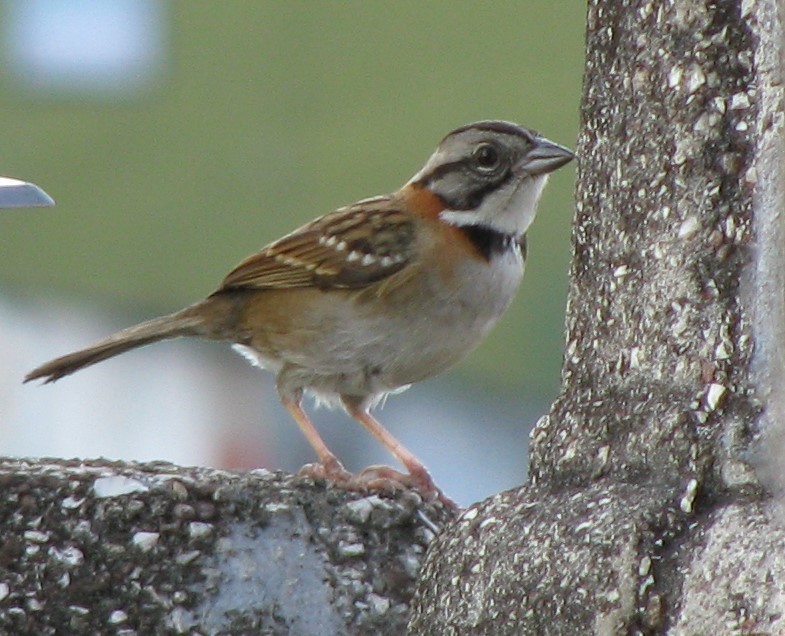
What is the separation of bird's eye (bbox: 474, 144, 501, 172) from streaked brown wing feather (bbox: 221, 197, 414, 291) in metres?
0.29

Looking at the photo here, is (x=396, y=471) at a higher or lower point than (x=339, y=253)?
lower

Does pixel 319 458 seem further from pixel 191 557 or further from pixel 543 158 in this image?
pixel 191 557

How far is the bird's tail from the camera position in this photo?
5086mm

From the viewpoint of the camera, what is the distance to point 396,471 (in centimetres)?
375

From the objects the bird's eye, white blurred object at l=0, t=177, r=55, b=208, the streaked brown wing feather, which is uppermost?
white blurred object at l=0, t=177, r=55, b=208

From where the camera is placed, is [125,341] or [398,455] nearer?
[398,455]

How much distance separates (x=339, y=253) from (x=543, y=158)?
76 centimetres

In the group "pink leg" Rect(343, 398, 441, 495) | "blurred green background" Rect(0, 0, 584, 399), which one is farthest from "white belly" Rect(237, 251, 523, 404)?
"blurred green background" Rect(0, 0, 584, 399)

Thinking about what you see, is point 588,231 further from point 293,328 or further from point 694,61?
point 293,328

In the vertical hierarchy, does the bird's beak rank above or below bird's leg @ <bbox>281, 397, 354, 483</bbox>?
above

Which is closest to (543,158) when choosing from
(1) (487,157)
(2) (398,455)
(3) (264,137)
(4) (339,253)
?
(1) (487,157)

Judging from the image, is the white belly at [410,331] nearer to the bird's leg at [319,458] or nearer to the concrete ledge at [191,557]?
the bird's leg at [319,458]

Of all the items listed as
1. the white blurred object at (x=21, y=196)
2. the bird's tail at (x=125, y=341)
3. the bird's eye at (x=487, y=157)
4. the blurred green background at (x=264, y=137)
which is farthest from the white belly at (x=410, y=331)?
the blurred green background at (x=264, y=137)

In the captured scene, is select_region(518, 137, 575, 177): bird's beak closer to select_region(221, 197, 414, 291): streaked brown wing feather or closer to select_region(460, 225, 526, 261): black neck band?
select_region(460, 225, 526, 261): black neck band
